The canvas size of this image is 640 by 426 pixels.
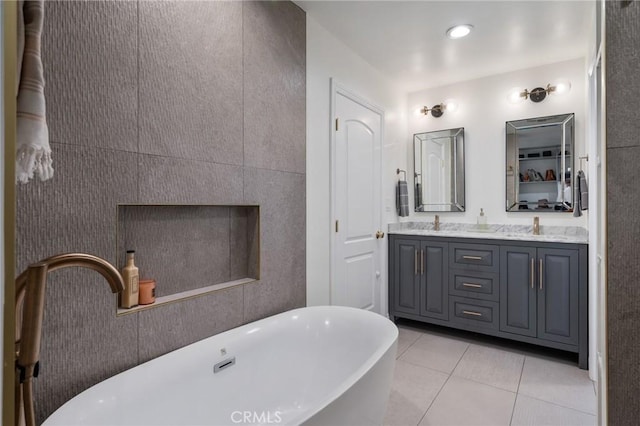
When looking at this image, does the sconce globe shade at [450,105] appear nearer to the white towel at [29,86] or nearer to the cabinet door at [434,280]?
the cabinet door at [434,280]

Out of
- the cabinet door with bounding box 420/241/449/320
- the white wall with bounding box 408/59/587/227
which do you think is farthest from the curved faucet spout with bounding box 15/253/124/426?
the white wall with bounding box 408/59/587/227

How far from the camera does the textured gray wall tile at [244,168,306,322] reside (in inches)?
79.7

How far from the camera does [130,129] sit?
1.42m

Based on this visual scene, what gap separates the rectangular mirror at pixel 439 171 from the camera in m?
3.63

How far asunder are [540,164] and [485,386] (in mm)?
2100

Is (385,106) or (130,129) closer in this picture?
(130,129)

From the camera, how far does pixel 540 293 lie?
2.71 m

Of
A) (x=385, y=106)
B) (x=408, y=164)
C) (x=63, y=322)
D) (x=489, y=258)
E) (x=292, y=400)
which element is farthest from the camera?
(x=408, y=164)

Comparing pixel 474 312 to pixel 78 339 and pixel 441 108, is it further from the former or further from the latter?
pixel 78 339

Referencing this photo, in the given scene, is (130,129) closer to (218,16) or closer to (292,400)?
(218,16)

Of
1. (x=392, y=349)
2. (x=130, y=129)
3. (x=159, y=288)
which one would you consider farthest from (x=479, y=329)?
(x=130, y=129)

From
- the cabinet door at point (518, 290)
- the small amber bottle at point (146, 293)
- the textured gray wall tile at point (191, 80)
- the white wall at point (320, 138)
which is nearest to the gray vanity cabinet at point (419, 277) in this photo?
the cabinet door at point (518, 290)

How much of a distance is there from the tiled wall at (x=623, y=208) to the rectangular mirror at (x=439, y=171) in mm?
2493

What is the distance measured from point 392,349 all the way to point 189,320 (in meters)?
0.99
